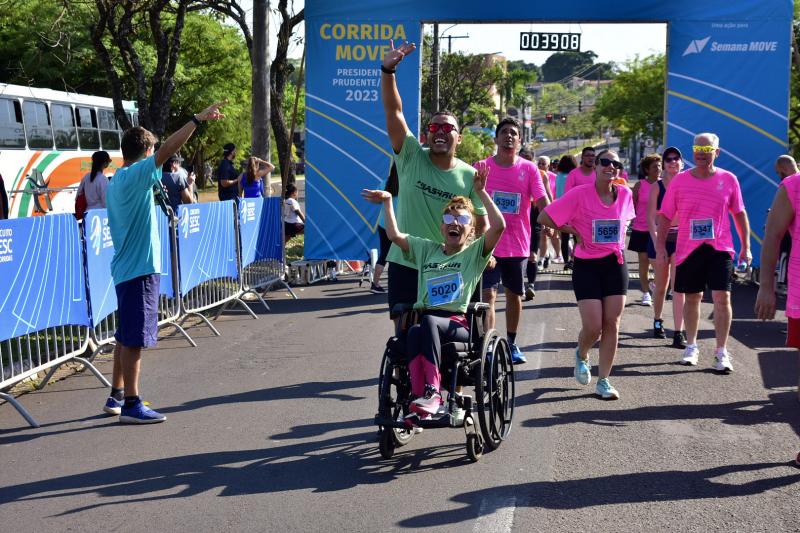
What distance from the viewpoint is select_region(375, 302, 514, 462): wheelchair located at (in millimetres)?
5457

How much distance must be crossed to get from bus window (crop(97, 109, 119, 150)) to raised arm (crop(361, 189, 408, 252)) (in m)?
23.7

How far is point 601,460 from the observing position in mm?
5707

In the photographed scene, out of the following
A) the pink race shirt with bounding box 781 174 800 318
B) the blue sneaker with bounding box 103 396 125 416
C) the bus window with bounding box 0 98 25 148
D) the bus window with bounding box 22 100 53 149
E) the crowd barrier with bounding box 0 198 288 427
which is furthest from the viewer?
the bus window with bounding box 22 100 53 149

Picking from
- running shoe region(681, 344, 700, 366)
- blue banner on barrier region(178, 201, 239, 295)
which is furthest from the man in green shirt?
blue banner on barrier region(178, 201, 239, 295)

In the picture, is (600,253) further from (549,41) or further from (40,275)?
(549,41)

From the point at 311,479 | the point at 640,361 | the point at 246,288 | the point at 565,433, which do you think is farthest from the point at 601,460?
the point at 246,288

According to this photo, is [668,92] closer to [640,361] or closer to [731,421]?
[640,361]

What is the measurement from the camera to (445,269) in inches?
231

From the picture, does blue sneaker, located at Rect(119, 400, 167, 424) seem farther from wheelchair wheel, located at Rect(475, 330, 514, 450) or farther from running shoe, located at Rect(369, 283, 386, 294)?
running shoe, located at Rect(369, 283, 386, 294)

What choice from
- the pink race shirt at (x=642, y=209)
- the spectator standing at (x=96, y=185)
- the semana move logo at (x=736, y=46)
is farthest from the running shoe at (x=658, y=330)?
the spectator standing at (x=96, y=185)

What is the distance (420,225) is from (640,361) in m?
3.56

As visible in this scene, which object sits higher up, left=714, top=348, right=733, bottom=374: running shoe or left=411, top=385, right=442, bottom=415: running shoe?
left=411, top=385, right=442, bottom=415: running shoe

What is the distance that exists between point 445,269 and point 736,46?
10.5 metres

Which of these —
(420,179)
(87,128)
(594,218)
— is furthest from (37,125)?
(420,179)
